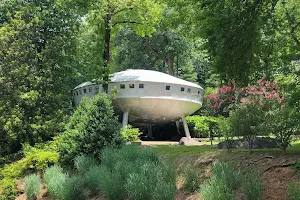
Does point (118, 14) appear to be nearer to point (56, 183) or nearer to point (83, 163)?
point (83, 163)

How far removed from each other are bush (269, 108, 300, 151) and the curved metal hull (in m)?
12.3

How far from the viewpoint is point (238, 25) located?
361 inches

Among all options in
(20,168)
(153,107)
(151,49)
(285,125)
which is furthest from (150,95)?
(151,49)

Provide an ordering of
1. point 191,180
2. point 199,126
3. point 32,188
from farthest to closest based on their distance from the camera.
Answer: point 199,126
point 32,188
point 191,180

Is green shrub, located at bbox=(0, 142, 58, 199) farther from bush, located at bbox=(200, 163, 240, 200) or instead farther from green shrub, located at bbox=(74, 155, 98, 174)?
bush, located at bbox=(200, 163, 240, 200)

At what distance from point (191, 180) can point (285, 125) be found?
2683mm

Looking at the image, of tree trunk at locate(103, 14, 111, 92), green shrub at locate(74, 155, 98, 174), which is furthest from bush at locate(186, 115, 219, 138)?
green shrub at locate(74, 155, 98, 174)

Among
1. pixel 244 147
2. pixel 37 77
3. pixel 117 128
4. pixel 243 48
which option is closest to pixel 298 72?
pixel 243 48

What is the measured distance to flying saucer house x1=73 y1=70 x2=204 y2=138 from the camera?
66.3 ft

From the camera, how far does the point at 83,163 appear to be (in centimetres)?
1150

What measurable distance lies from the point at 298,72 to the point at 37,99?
14.2 m

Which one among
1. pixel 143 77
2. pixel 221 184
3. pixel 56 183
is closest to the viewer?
pixel 221 184

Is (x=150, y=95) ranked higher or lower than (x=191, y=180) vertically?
higher

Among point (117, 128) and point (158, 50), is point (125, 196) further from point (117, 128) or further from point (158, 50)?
point (158, 50)
